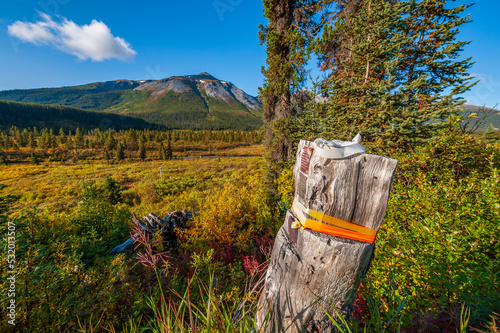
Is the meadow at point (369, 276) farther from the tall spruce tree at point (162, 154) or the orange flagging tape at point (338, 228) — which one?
the tall spruce tree at point (162, 154)

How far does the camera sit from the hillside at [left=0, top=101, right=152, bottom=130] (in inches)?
3883

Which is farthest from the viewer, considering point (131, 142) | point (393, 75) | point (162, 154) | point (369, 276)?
point (131, 142)

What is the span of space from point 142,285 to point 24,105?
586 feet

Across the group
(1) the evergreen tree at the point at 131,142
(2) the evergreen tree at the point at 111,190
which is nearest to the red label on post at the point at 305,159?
(2) the evergreen tree at the point at 111,190

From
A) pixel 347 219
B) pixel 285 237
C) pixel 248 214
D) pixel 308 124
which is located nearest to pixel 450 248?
pixel 347 219

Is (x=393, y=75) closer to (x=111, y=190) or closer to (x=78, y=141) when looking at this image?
(x=111, y=190)

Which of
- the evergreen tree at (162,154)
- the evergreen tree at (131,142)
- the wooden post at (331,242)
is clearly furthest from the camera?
the evergreen tree at (131,142)

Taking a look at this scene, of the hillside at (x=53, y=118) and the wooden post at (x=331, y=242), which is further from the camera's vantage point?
the hillside at (x=53, y=118)

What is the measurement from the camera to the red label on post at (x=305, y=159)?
1156 mm

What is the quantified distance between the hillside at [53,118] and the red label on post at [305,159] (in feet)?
463

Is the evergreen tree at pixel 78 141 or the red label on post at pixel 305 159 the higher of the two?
the red label on post at pixel 305 159

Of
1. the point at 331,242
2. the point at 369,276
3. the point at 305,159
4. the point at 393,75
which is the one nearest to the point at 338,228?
the point at 331,242

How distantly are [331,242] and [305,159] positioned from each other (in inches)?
20.3

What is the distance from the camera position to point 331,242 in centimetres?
103
